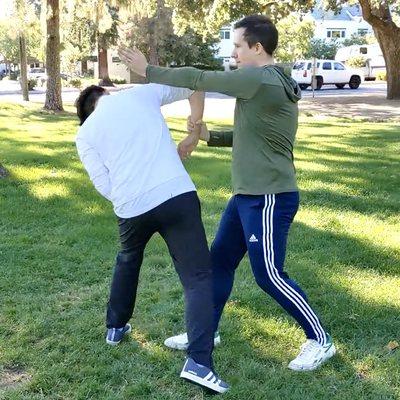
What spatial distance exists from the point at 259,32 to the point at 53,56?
17906 mm

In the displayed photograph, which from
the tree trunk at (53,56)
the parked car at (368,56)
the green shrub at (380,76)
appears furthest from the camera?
the parked car at (368,56)

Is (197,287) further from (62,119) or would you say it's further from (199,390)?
(62,119)

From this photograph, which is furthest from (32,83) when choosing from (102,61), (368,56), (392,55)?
(368,56)

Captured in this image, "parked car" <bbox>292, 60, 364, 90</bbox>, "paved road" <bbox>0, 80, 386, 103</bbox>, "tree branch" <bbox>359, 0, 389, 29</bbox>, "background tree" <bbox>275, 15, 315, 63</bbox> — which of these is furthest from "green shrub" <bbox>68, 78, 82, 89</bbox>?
"tree branch" <bbox>359, 0, 389, 29</bbox>

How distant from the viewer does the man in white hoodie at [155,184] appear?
3.12m

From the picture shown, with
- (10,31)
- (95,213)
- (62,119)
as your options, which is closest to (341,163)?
(95,213)

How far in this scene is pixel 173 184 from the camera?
3143mm

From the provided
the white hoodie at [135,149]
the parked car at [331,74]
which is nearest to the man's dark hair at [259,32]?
the white hoodie at [135,149]

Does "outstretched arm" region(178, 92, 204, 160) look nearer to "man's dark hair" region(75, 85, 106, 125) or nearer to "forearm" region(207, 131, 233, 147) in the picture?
"forearm" region(207, 131, 233, 147)

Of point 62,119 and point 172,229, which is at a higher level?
point 172,229

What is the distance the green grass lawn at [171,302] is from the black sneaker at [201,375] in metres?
0.08

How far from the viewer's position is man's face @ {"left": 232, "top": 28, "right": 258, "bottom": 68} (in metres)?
3.04

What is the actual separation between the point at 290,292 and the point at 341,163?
7.02 metres

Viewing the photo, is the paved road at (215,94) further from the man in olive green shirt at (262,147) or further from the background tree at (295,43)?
the man in olive green shirt at (262,147)
